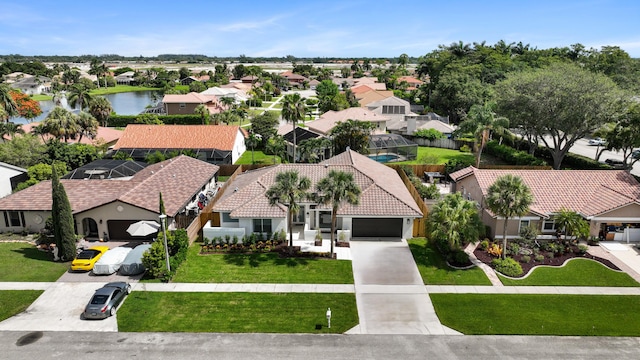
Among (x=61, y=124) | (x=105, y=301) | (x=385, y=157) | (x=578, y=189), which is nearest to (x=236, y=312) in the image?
(x=105, y=301)

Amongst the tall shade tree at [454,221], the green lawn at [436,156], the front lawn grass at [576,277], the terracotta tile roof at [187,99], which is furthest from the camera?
the terracotta tile roof at [187,99]

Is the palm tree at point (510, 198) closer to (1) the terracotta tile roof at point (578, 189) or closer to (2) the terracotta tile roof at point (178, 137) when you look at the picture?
(1) the terracotta tile roof at point (578, 189)

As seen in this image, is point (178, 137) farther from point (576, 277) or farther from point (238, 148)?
point (576, 277)

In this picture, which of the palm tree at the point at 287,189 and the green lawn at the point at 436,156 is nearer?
the palm tree at the point at 287,189

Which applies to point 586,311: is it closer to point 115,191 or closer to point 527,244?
point 527,244

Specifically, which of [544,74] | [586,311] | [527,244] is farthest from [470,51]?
[586,311]

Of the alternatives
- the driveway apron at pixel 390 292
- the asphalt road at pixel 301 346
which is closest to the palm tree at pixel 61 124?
the asphalt road at pixel 301 346

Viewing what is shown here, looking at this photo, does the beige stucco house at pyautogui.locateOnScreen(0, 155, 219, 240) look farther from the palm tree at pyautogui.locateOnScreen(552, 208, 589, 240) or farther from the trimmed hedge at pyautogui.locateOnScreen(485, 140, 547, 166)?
the trimmed hedge at pyautogui.locateOnScreen(485, 140, 547, 166)

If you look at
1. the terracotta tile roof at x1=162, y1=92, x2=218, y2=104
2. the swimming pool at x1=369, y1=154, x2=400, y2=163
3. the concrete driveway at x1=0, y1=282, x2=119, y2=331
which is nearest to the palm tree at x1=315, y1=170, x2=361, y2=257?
the concrete driveway at x1=0, y1=282, x2=119, y2=331
